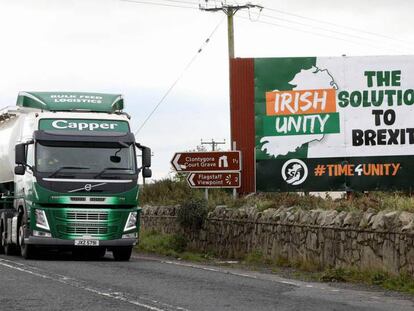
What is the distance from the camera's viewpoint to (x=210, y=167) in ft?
92.3

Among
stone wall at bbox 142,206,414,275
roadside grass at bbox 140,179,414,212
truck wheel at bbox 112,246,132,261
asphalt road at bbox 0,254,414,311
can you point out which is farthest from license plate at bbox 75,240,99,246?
roadside grass at bbox 140,179,414,212

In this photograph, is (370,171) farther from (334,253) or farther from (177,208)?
(334,253)

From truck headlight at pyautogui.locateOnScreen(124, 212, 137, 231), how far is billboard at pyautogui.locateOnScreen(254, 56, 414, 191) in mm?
9400

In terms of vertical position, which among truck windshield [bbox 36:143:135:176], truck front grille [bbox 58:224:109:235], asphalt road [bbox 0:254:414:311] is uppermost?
truck windshield [bbox 36:143:135:176]

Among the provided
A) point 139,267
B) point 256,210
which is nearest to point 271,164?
point 256,210

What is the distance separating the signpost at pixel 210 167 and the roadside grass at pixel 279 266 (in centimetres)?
186

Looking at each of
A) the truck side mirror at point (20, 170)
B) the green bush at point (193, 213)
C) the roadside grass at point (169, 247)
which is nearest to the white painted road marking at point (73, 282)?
the truck side mirror at point (20, 170)

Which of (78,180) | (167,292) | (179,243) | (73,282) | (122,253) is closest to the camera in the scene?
(167,292)

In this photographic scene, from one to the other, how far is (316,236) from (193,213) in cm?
705

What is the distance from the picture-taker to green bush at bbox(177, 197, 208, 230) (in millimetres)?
27719

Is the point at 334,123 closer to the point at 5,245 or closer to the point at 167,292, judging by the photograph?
the point at 5,245

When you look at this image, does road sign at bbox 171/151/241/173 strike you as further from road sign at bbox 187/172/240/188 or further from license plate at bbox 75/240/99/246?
license plate at bbox 75/240/99/246

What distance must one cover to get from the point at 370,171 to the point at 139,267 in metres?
12.9

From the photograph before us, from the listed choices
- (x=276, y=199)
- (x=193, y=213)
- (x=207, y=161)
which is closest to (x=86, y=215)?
Result: (x=193, y=213)
